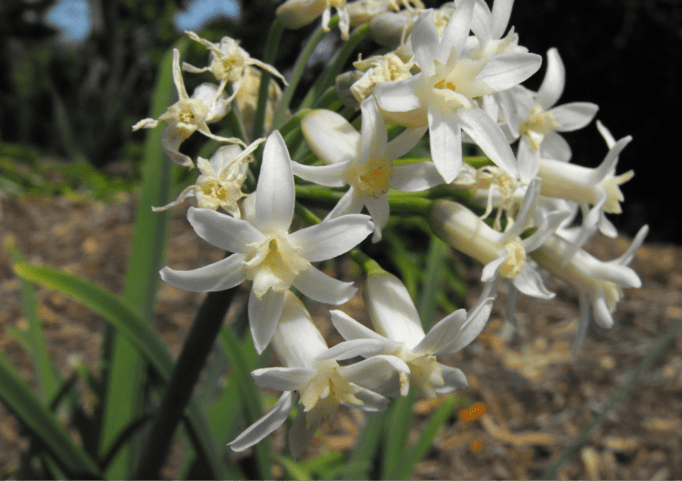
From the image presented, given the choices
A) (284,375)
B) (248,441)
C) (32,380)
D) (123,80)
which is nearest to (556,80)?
(284,375)

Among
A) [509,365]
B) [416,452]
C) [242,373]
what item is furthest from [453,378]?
[509,365]

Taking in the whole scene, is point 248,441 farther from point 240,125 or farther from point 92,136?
point 92,136

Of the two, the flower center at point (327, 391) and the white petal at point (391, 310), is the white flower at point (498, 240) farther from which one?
the flower center at point (327, 391)

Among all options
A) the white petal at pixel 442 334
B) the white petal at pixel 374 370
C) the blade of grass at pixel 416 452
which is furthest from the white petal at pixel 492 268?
the blade of grass at pixel 416 452

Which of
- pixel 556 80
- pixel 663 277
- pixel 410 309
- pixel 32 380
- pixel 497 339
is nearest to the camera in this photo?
pixel 410 309

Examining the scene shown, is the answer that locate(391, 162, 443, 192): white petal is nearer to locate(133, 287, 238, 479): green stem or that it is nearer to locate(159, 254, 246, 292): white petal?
locate(159, 254, 246, 292): white petal

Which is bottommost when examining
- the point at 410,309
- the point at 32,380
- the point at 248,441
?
the point at 32,380
